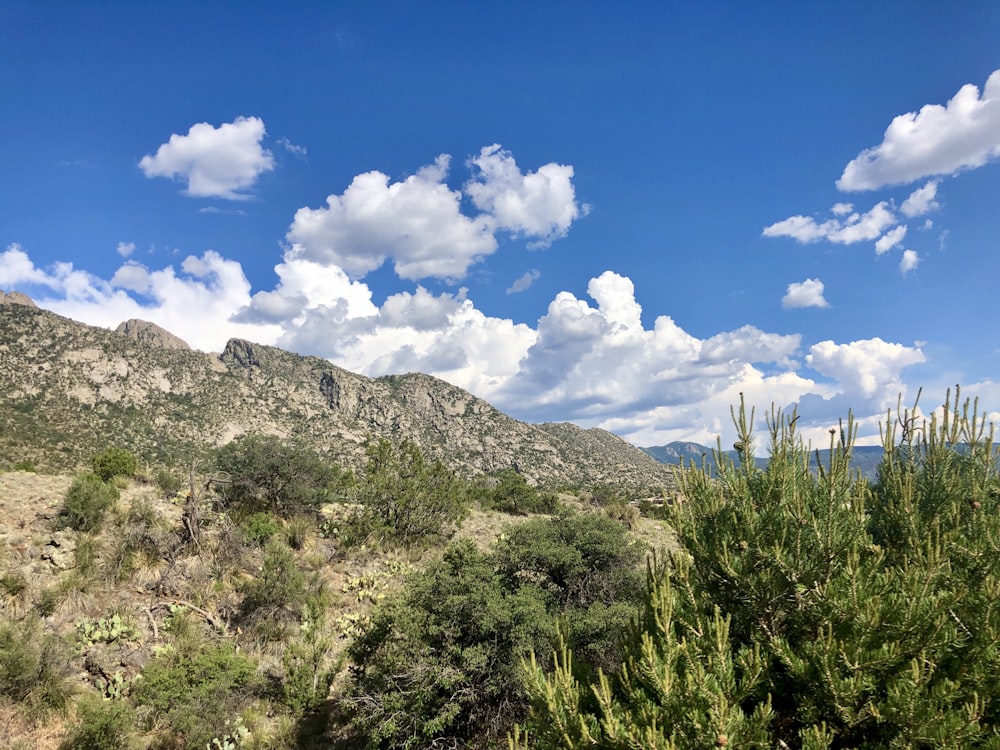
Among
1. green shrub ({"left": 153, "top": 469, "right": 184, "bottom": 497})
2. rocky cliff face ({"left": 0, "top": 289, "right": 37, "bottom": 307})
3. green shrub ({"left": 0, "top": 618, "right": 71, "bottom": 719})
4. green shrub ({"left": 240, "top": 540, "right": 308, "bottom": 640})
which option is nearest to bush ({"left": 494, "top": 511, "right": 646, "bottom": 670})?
green shrub ({"left": 240, "top": 540, "right": 308, "bottom": 640})

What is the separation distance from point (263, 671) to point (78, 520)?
8.07m

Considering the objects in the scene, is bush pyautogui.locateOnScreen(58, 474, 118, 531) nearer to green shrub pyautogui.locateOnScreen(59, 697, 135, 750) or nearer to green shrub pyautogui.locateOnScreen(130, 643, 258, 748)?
green shrub pyautogui.locateOnScreen(130, 643, 258, 748)

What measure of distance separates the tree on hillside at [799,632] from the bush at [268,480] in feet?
60.8

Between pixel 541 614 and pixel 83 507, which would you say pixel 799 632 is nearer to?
pixel 541 614

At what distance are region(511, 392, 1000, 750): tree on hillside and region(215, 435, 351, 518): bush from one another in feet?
60.8

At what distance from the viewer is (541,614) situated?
11008 mm

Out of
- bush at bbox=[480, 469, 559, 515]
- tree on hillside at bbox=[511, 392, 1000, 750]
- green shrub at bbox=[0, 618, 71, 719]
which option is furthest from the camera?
bush at bbox=[480, 469, 559, 515]

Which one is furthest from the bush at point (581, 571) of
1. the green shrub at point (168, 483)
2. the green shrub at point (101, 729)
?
the green shrub at point (168, 483)

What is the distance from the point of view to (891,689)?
4.14 m

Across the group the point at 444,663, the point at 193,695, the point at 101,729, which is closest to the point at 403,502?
the point at 444,663

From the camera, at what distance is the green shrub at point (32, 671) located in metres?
9.32

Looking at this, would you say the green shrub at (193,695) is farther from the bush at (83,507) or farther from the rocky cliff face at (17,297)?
the rocky cliff face at (17,297)

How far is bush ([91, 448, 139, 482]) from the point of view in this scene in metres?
20.4

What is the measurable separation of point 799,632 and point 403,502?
59.6ft
